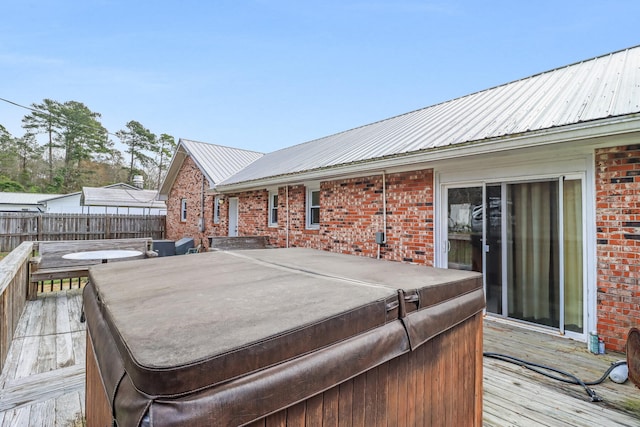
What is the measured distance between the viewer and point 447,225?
5379 millimetres

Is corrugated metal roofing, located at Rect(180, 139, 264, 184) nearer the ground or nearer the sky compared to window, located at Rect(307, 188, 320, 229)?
nearer the sky

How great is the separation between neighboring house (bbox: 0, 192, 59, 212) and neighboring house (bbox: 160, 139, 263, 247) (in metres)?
19.5

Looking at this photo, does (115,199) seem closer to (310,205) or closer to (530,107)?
(310,205)

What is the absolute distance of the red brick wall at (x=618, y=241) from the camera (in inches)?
140

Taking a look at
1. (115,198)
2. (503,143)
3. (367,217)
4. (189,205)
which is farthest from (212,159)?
(503,143)

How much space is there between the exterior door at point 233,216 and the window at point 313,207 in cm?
427

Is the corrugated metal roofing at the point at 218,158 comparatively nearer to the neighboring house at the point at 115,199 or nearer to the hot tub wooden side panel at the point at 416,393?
the neighboring house at the point at 115,199

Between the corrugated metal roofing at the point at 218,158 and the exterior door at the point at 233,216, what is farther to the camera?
the corrugated metal roofing at the point at 218,158

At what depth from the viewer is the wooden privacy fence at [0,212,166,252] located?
13781 millimetres

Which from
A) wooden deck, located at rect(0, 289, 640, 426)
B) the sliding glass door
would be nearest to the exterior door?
wooden deck, located at rect(0, 289, 640, 426)

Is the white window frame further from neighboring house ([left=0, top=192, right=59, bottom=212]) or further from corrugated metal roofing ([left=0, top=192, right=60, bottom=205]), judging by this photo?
corrugated metal roofing ([left=0, top=192, right=60, bottom=205])

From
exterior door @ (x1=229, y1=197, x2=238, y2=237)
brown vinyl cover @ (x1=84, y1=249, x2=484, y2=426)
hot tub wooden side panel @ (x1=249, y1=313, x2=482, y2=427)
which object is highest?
exterior door @ (x1=229, y1=197, x2=238, y2=237)

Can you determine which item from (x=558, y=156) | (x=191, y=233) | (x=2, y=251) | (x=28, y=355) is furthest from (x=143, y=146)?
(x=558, y=156)

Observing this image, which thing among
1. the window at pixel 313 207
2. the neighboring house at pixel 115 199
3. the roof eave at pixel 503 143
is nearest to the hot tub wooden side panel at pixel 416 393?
the roof eave at pixel 503 143
